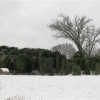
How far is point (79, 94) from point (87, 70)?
890 centimetres

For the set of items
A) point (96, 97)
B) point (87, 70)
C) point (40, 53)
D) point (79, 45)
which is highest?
point (79, 45)

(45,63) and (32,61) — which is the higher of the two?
(32,61)

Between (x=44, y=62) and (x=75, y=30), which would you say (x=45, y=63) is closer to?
(x=44, y=62)

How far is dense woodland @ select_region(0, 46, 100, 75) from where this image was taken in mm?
16631

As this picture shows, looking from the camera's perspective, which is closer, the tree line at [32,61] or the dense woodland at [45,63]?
the dense woodland at [45,63]

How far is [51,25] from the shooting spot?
31.1m

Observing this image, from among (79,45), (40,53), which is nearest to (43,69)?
(40,53)

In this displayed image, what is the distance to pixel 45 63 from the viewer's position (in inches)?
670

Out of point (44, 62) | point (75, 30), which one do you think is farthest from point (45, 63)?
point (75, 30)

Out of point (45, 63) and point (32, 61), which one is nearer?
point (45, 63)

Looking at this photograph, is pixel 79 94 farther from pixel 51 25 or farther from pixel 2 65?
pixel 51 25

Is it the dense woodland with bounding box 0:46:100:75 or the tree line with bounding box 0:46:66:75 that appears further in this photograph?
the tree line with bounding box 0:46:66:75

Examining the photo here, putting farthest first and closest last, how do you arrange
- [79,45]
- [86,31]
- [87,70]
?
[86,31], [79,45], [87,70]

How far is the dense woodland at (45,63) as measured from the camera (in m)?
16.6
